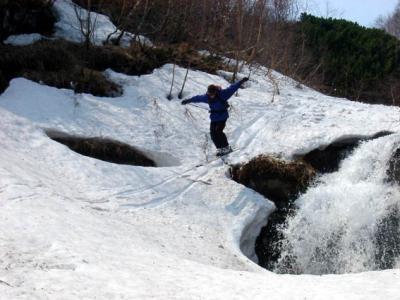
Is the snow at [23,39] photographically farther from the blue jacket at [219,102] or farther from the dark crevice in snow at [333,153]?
the dark crevice in snow at [333,153]

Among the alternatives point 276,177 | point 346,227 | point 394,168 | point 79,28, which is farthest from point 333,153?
point 79,28

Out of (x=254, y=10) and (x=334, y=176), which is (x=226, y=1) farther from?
(x=334, y=176)

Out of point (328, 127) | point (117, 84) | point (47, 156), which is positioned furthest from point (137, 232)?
point (117, 84)

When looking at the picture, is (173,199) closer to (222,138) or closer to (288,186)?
(222,138)

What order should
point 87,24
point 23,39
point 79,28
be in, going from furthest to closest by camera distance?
point 79,28, point 23,39, point 87,24

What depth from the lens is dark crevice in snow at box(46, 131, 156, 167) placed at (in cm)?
1064

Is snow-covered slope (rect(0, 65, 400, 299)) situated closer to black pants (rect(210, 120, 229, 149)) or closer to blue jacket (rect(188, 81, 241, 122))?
black pants (rect(210, 120, 229, 149))

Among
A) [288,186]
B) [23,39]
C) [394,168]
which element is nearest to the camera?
[394,168]

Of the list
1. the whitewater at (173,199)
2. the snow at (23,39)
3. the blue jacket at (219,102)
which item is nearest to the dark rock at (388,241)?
the whitewater at (173,199)

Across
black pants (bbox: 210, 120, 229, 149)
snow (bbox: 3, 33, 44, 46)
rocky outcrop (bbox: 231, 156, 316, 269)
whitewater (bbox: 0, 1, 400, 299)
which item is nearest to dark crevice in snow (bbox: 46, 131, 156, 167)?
whitewater (bbox: 0, 1, 400, 299)

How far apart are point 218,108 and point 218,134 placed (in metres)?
0.61

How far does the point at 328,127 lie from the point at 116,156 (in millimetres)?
4688

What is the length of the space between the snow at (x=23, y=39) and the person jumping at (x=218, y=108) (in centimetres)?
629

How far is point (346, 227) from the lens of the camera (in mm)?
8797
